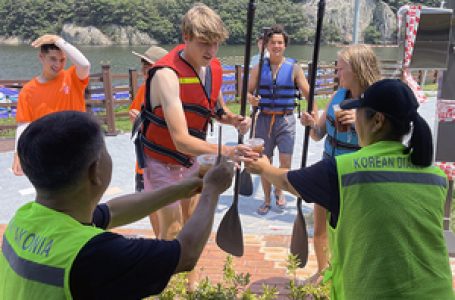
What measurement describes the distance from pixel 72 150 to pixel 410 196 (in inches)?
49.3

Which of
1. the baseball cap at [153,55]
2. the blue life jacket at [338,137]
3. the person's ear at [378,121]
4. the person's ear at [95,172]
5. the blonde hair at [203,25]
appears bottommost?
the blue life jacket at [338,137]

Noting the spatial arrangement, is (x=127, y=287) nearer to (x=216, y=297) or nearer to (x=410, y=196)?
(x=410, y=196)

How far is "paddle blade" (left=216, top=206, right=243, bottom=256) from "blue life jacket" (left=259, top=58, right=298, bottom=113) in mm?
2578

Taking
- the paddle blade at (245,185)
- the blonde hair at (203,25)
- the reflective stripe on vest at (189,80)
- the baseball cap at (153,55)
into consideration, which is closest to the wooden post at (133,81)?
the paddle blade at (245,185)

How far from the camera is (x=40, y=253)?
4.50ft

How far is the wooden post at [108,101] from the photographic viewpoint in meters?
10.2

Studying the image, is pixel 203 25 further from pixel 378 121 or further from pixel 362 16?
pixel 362 16

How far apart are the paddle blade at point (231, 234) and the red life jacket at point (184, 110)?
443 mm

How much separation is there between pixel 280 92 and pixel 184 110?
270cm

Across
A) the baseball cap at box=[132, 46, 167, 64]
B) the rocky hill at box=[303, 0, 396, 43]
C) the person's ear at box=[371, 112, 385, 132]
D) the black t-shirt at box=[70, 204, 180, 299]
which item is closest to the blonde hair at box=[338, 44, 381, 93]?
the person's ear at box=[371, 112, 385, 132]

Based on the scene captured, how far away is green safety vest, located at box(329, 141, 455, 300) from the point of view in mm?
1901

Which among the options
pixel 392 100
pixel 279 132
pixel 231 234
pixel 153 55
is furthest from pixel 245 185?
pixel 392 100

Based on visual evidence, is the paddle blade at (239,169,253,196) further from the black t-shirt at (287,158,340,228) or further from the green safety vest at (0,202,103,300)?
the green safety vest at (0,202,103,300)

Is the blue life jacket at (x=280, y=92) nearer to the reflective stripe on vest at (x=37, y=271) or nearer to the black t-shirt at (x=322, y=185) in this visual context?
the black t-shirt at (x=322, y=185)
